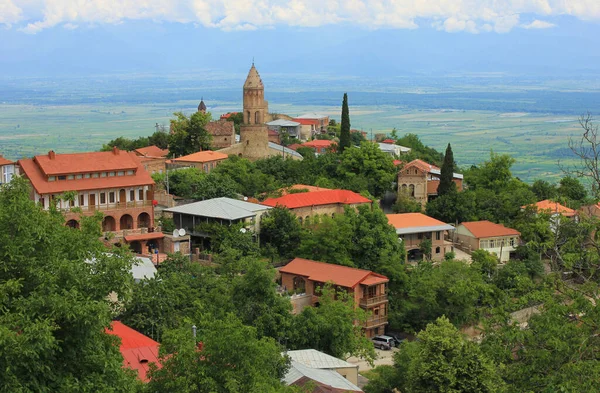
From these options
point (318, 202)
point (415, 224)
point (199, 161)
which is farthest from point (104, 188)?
point (415, 224)

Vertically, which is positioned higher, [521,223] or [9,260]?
[9,260]

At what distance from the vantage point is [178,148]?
6003 cm

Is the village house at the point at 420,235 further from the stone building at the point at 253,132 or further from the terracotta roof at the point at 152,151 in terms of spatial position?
the terracotta roof at the point at 152,151

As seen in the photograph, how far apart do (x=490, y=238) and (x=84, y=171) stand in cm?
2060

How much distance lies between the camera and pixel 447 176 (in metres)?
50.9

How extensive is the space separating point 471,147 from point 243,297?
375 ft

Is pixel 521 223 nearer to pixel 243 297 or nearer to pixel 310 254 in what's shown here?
pixel 310 254

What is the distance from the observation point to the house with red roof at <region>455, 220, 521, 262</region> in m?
46.8

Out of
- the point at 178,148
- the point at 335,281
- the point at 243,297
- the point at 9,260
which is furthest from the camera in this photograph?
the point at 178,148

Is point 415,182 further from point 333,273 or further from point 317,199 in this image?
point 333,273

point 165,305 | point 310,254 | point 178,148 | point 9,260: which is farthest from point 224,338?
point 178,148

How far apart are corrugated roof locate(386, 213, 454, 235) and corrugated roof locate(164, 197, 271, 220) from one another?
6.91 m

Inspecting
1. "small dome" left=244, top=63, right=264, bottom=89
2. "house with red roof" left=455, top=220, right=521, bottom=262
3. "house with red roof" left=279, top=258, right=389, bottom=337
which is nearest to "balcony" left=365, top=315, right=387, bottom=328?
"house with red roof" left=279, top=258, right=389, bottom=337

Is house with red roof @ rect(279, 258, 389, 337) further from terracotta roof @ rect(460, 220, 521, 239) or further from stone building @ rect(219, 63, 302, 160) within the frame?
stone building @ rect(219, 63, 302, 160)
